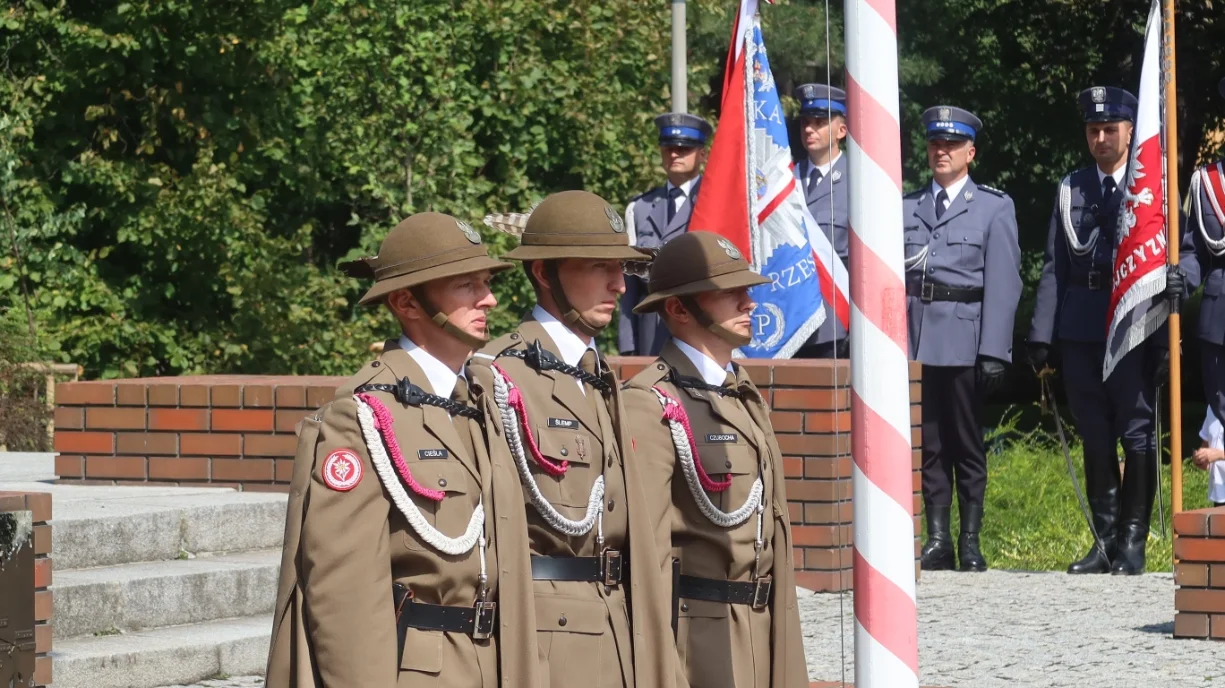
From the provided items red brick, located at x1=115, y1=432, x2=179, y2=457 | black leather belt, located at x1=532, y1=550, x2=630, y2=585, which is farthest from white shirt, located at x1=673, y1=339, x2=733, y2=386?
red brick, located at x1=115, y1=432, x2=179, y2=457

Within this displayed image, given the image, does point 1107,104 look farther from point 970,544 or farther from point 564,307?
point 564,307

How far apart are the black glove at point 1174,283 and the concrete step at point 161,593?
4.27m

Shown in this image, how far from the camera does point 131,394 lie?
28.3 feet

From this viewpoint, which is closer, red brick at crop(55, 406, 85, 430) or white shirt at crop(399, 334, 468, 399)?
white shirt at crop(399, 334, 468, 399)

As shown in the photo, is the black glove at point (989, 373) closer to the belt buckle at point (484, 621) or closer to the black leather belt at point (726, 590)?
the black leather belt at point (726, 590)

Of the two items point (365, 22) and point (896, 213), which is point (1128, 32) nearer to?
point (365, 22)

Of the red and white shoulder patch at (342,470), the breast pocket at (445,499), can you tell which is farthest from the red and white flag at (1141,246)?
the red and white shoulder patch at (342,470)

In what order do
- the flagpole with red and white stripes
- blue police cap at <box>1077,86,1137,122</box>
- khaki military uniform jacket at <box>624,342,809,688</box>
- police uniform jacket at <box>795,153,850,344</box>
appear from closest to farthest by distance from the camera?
the flagpole with red and white stripes, khaki military uniform jacket at <box>624,342,809,688</box>, blue police cap at <box>1077,86,1137,122</box>, police uniform jacket at <box>795,153,850,344</box>

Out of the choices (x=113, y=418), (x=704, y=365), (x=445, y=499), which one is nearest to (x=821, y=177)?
(x=113, y=418)

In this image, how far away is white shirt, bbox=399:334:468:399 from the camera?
410 cm

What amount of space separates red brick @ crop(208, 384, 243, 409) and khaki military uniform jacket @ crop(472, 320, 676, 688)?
163 inches

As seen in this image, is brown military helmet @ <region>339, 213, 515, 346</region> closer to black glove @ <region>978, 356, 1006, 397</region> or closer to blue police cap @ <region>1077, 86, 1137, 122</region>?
black glove @ <region>978, 356, 1006, 397</region>

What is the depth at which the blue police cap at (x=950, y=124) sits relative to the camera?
366 inches

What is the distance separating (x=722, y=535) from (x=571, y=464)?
559 millimetres
